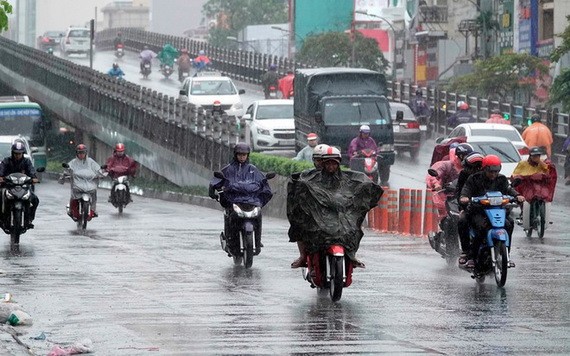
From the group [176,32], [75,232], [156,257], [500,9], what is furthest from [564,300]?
[176,32]

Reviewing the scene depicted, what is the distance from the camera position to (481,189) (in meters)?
18.0

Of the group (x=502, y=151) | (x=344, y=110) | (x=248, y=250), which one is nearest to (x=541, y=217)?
(x=248, y=250)

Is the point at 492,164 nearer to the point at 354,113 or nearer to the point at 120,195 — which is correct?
the point at 120,195

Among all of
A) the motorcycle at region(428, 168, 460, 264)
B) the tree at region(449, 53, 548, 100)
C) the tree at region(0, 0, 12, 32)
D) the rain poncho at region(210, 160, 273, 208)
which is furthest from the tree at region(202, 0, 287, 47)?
the rain poncho at region(210, 160, 273, 208)

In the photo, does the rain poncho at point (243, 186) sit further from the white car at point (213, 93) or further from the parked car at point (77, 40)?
the parked car at point (77, 40)

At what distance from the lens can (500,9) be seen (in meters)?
72.9

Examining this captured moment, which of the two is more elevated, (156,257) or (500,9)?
(500,9)

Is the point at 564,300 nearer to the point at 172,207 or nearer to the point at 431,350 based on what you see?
the point at 431,350

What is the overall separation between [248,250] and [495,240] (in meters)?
3.78

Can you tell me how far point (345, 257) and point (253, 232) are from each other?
464 centimetres

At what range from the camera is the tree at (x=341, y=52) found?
84000 millimetres

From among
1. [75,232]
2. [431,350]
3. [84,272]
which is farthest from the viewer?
[75,232]

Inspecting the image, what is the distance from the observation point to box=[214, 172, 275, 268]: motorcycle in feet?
66.7

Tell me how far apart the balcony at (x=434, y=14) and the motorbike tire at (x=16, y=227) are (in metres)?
60.8
